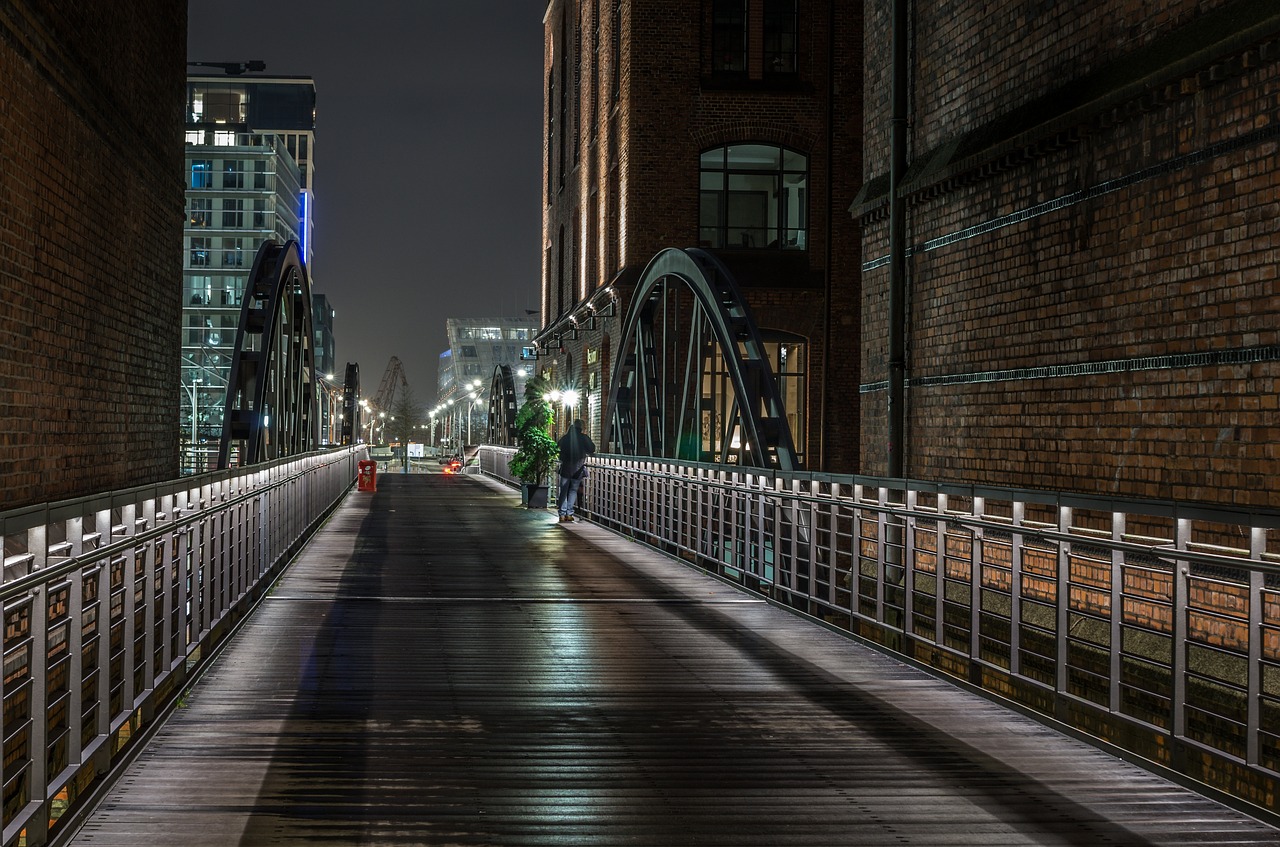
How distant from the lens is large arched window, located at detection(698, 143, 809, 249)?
96.4 feet

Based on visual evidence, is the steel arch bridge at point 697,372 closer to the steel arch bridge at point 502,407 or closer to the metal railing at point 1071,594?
the metal railing at point 1071,594

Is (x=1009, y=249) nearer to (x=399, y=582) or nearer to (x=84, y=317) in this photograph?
(x=399, y=582)

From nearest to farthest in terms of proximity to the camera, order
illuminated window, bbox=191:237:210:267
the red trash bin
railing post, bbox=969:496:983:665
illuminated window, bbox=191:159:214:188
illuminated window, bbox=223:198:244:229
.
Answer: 1. railing post, bbox=969:496:983:665
2. the red trash bin
3. illuminated window, bbox=191:237:210:267
4. illuminated window, bbox=191:159:214:188
5. illuminated window, bbox=223:198:244:229

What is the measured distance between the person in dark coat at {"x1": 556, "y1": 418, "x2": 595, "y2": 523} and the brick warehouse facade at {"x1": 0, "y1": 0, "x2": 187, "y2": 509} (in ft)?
24.5

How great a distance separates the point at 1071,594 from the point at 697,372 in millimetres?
10596

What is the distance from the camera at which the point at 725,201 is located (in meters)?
29.5

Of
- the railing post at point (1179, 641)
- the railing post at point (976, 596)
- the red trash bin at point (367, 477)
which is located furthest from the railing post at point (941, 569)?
the red trash bin at point (367, 477)

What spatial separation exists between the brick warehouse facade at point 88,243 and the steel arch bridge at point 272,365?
1.69 meters

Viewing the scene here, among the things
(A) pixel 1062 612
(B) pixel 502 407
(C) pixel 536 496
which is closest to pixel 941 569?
(A) pixel 1062 612

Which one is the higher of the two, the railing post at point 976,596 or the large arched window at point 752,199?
the large arched window at point 752,199

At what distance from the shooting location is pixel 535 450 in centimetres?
2764

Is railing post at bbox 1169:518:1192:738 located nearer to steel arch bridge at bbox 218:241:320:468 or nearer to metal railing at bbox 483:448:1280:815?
metal railing at bbox 483:448:1280:815

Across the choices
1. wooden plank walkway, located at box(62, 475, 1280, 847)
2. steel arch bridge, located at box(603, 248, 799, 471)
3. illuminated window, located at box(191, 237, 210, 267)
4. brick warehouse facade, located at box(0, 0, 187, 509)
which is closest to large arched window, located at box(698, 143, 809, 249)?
A: steel arch bridge, located at box(603, 248, 799, 471)

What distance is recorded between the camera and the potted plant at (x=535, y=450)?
2762cm
